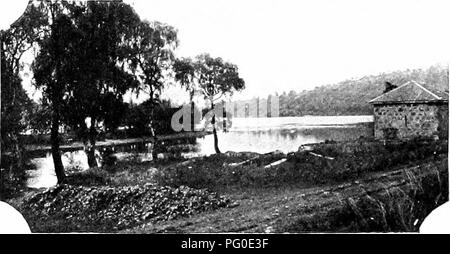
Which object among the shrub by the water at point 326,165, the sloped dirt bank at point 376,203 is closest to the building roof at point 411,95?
the shrub by the water at point 326,165

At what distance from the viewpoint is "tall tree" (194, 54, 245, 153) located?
3979mm

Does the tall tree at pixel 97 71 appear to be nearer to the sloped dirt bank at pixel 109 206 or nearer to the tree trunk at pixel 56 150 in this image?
the tree trunk at pixel 56 150

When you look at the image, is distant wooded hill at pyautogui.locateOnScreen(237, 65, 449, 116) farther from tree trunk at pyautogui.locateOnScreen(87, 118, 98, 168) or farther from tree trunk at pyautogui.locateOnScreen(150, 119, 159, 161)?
tree trunk at pyautogui.locateOnScreen(87, 118, 98, 168)

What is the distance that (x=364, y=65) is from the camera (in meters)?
3.93

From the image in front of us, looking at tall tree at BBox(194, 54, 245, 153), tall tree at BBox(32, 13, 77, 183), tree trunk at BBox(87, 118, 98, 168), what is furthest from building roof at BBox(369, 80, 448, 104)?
tall tree at BBox(32, 13, 77, 183)

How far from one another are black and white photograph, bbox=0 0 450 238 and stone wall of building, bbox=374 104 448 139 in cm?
1

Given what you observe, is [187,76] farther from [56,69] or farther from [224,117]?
[56,69]

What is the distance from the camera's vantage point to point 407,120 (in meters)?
3.96

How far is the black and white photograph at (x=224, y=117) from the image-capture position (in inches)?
150

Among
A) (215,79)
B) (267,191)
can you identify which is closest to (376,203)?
(267,191)

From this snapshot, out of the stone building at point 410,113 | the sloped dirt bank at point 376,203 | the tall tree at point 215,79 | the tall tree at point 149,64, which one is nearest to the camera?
the sloped dirt bank at point 376,203

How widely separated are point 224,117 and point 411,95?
1.40 metres
